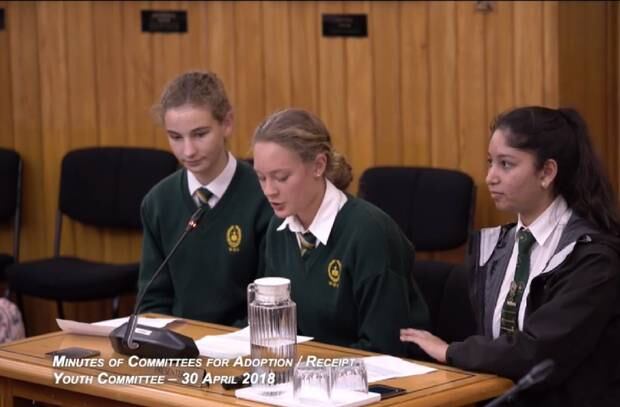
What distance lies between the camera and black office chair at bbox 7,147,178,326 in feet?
19.0

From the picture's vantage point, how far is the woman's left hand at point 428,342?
3193mm

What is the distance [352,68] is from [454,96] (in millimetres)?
536

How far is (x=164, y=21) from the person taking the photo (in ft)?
20.5

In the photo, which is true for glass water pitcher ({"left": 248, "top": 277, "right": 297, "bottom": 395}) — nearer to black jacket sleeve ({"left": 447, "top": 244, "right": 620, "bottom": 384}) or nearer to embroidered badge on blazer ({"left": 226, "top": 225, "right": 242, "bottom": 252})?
black jacket sleeve ({"left": 447, "top": 244, "right": 620, "bottom": 384})

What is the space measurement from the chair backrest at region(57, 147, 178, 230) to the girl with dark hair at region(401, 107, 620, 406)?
296cm

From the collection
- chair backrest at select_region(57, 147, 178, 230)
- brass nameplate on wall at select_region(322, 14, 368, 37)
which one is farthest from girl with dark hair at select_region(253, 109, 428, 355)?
chair backrest at select_region(57, 147, 178, 230)

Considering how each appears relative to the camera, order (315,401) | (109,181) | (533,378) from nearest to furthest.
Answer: (533,378)
(315,401)
(109,181)

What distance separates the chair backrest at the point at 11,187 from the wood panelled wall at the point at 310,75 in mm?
161

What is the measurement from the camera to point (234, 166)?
415cm

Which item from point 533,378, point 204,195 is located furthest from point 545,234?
point 204,195

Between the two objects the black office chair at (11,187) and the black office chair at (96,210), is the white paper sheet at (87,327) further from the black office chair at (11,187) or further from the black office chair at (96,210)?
the black office chair at (11,187)

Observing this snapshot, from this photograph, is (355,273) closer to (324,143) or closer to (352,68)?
(324,143)

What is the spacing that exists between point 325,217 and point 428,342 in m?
0.53

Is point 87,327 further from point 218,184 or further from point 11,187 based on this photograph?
point 11,187
